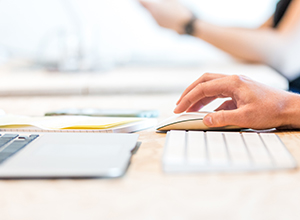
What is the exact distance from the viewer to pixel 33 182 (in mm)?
483

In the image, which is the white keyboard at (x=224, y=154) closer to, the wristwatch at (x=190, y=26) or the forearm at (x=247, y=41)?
the forearm at (x=247, y=41)

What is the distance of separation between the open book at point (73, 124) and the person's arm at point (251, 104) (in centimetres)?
16

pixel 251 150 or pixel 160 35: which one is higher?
pixel 160 35

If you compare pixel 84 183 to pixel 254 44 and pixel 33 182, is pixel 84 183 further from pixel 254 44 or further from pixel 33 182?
pixel 254 44

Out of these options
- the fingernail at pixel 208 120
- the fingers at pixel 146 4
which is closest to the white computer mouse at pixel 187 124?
the fingernail at pixel 208 120

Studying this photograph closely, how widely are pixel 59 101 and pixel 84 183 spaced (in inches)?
38.8

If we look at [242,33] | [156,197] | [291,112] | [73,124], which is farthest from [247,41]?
[156,197]

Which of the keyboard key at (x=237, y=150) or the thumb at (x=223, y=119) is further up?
the thumb at (x=223, y=119)

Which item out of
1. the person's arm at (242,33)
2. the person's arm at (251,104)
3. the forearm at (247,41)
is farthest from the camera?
the forearm at (247,41)

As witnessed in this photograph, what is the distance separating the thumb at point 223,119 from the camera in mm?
727

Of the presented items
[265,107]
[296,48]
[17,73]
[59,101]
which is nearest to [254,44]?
[296,48]

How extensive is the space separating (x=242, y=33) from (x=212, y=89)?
4.39ft

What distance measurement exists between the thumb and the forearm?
46.9 inches

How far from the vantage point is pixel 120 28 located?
8.42ft
